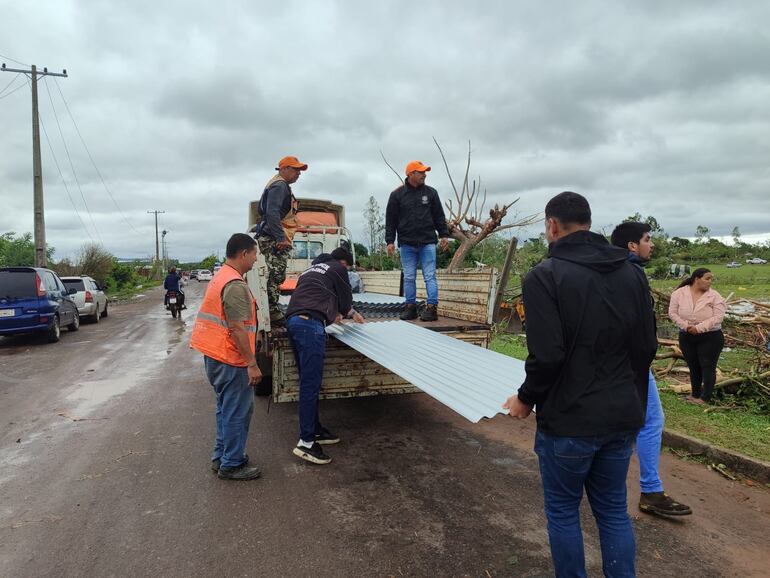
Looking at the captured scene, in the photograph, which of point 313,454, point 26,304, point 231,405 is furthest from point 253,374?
point 26,304

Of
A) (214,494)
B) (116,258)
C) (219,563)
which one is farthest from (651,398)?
(116,258)

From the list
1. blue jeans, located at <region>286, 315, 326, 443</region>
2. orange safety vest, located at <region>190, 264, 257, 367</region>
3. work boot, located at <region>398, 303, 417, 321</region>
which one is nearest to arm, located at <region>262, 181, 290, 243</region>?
blue jeans, located at <region>286, 315, 326, 443</region>

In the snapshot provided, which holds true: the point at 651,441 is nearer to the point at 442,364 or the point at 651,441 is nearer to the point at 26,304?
the point at 442,364

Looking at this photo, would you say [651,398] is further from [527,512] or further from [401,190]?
[401,190]

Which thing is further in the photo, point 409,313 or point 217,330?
point 409,313

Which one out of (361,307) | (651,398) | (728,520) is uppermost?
(361,307)

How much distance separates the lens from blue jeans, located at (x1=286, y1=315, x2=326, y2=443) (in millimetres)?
4340

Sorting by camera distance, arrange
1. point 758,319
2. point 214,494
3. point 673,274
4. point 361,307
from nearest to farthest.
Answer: point 214,494, point 361,307, point 758,319, point 673,274

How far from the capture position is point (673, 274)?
31.0 metres

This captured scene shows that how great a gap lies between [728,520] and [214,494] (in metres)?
3.70

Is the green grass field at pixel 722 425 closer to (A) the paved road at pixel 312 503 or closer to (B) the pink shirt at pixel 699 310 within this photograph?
(A) the paved road at pixel 312 503

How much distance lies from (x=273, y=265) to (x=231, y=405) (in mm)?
1947

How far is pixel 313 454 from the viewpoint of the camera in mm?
4305

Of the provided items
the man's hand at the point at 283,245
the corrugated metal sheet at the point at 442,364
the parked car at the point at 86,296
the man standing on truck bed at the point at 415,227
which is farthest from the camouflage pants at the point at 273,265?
the parked car at the point at 86,296
